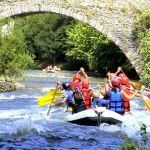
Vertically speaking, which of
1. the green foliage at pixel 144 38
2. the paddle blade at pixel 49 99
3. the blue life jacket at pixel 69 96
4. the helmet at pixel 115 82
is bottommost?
the paddle blade at pixel 49 99

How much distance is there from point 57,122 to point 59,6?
31.2ft

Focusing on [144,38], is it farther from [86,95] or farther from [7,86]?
[86,95]

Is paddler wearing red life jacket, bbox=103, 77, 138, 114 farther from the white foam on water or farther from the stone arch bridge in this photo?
the stone arch bridge

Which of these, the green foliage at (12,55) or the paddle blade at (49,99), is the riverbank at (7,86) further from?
the paddle blade at (49,99)

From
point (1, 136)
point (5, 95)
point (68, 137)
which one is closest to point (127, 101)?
point (68, 137)

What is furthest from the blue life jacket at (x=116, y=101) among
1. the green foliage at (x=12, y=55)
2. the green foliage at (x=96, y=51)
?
the green foliage at (x=96, y=51)

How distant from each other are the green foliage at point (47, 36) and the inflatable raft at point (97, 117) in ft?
102

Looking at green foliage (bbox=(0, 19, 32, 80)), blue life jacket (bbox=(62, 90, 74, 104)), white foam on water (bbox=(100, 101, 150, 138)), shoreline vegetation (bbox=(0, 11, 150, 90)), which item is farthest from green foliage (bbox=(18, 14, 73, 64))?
white foam on water (bbox=(100, 101, 150, 138))

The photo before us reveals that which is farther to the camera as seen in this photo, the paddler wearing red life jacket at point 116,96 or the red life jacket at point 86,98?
the red life jacket at point 86,98

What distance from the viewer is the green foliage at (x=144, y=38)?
2225 cm

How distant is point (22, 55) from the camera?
23.2 metres

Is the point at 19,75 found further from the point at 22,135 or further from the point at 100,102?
the point at 22,135

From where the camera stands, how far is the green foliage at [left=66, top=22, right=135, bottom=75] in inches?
1264

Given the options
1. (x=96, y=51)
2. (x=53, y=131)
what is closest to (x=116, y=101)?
(x=53, y=131)
